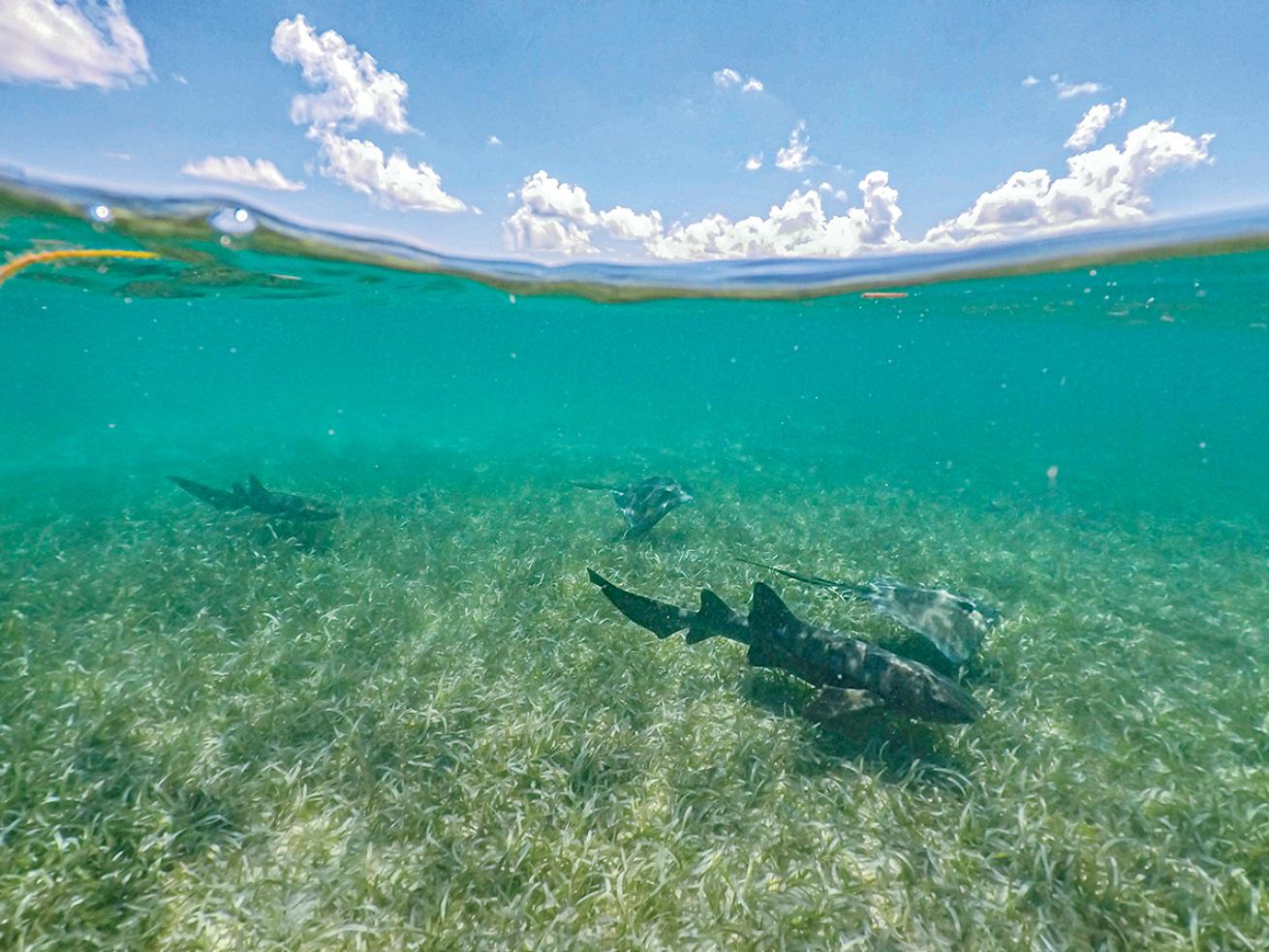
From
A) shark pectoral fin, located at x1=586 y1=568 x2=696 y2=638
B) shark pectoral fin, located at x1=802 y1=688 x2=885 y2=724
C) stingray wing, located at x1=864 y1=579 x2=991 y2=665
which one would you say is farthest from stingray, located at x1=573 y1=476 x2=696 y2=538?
shark pectoral fin, located at x1=802 y1=688 x2=885 y2=724

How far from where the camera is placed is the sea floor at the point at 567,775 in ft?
13.2

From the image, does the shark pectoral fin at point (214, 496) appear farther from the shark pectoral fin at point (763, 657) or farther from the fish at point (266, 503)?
the shark pectoral fin at point (763, 657)

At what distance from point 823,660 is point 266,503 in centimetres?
1200

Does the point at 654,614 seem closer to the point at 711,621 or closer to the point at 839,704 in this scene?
the point at 711,621

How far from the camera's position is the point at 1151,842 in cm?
459

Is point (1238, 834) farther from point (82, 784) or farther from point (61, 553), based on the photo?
point (61, 553)

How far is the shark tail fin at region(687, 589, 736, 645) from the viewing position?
21.6 feet

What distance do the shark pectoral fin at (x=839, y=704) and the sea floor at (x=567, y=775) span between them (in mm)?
270

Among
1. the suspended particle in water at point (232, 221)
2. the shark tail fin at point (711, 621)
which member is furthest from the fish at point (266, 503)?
the shark tail fin at point (711, 621)

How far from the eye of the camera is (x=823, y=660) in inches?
241

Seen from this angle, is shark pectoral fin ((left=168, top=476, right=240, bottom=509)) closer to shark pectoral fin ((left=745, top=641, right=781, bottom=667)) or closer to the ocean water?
the ocean water

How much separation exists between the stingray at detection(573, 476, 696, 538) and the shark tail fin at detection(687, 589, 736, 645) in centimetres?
562

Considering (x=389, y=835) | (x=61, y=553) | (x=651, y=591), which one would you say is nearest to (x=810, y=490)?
(x=651, y=591)

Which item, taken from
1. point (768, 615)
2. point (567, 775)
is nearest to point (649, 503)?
point (768, 615)
